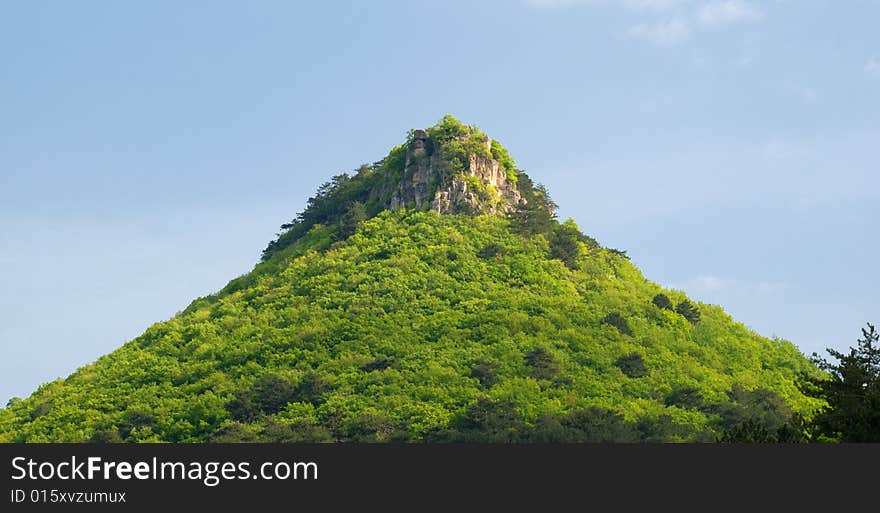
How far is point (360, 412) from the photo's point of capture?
353 ft

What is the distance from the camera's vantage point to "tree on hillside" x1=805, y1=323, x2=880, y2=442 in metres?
57.4

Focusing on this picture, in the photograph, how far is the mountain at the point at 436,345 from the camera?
107250mm

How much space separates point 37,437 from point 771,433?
57632 millimetres

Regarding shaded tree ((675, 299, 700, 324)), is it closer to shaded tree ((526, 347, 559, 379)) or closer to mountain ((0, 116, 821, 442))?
mountain ((0, 116, 821, 442))

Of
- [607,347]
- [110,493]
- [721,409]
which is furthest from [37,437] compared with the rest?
[110,493]

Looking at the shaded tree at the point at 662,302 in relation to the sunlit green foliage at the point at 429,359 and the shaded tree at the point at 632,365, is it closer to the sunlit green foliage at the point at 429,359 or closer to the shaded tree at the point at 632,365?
the sunlit green foliage at the point at 429,359

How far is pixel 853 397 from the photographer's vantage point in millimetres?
58562

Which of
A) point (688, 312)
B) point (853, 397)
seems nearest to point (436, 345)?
point (688, 312)

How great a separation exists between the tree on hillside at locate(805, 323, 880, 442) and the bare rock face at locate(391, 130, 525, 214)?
77.7 m

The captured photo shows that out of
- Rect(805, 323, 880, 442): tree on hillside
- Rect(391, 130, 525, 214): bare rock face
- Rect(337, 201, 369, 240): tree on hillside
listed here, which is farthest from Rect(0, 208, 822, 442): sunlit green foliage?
Rect(805, 323, 880, 442): tree on hillside

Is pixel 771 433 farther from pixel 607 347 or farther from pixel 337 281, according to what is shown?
pixel 337 281

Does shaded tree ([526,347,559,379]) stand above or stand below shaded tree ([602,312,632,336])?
below

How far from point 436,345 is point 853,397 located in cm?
6201

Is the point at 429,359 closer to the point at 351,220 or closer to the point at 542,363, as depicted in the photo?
the point at 542,363
